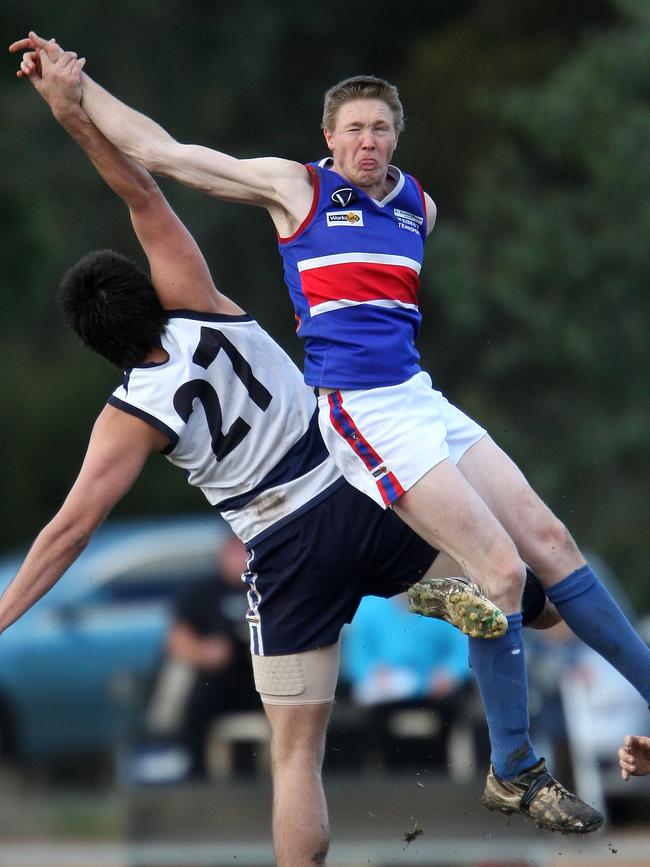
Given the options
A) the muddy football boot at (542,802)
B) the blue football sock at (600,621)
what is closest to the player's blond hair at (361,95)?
the blue football sock at (600,621)

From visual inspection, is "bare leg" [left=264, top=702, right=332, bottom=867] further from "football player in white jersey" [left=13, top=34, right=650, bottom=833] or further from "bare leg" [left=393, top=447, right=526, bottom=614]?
"bare leg" [left=393, top=447, right=526, bottom=614]

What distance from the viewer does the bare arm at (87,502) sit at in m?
4.65

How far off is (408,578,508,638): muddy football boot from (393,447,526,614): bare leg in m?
0.06

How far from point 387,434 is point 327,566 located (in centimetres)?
57

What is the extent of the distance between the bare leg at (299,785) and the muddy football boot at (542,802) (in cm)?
56

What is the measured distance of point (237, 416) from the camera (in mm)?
4809

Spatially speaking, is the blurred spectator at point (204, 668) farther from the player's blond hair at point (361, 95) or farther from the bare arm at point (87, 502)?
the player's blond hair at point (361, 95)

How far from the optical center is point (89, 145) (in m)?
4.67

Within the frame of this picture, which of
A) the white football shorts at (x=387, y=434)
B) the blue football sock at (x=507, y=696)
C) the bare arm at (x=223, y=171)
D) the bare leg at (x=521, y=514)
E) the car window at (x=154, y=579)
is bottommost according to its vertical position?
the car window at (x=154, y=579)

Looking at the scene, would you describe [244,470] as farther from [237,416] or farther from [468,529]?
[468,529]

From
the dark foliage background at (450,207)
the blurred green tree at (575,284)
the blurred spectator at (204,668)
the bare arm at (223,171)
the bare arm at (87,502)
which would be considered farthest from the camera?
the dark foliage background at (450,207)

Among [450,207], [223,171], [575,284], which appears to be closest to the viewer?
[223,171]

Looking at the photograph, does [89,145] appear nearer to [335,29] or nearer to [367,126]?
[367,126]

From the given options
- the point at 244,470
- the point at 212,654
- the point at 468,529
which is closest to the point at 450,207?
the point at 212,654
